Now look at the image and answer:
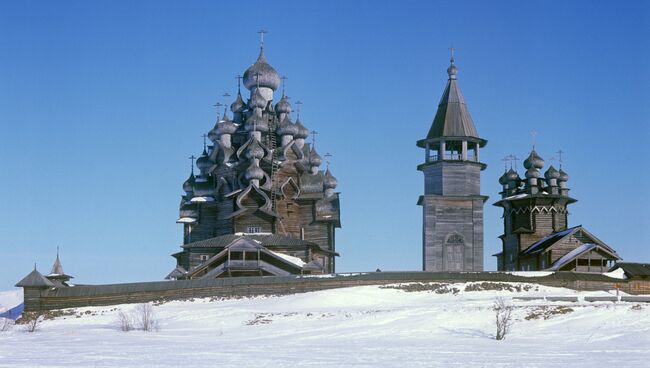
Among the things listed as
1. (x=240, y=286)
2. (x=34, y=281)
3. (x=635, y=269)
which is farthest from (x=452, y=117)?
(x=34, y=281)

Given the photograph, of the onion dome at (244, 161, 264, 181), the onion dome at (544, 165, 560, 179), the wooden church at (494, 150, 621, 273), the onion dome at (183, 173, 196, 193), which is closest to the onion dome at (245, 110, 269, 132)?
the onion dome at (244, 161, 264, 181)

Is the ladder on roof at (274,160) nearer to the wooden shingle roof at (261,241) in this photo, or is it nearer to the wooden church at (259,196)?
the wooden church at (259,196)

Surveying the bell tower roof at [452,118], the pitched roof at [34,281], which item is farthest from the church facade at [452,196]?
the pitched roof at [34,281]

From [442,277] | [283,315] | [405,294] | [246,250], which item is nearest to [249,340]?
[283,315]

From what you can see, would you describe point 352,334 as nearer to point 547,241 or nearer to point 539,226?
point 547,241

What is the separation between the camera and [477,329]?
27.9 metres

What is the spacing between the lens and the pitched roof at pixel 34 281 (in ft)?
130

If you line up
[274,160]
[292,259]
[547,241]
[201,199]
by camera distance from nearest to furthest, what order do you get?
[292,259]
[547,241]
[201,199]
[274,160]

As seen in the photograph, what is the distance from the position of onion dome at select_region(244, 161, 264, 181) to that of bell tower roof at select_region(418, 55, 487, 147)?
9.77 metres

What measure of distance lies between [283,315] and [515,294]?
11.2 m

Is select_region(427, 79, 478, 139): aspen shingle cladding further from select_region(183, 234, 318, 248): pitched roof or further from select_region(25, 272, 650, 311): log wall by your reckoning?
select_region(25, 272, 650, 311): log wall

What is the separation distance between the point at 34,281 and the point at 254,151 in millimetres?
17469

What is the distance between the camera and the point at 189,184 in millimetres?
56406

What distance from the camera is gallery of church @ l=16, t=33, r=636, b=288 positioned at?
4866 cm
